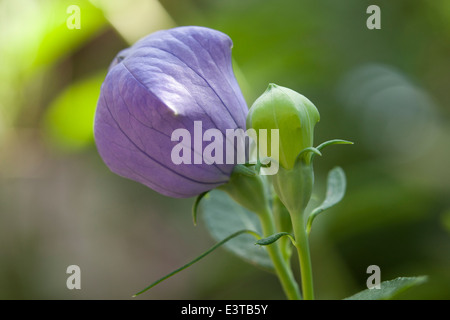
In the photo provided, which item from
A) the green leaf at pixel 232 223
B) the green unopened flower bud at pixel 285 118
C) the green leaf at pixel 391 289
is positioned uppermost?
the green unopened flower bud at pixel 285 118

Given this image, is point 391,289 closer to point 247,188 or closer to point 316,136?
point 247,188

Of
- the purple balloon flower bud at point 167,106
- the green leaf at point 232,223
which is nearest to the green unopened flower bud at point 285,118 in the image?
the purple balloon flower bud at point 167,106

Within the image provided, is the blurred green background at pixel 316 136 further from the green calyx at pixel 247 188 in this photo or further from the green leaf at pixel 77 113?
the green calyx at pixel 247 188

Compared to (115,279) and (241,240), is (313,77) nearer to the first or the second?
(241,240)

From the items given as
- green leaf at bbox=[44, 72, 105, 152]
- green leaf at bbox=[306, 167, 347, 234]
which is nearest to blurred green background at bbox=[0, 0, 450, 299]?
green leaf at bbox=[44, 72, 105, 152]

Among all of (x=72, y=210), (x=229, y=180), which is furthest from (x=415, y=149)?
(x=72, y=210)

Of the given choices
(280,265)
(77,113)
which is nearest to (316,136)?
(77,113)
